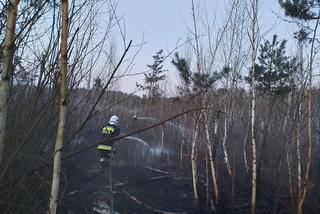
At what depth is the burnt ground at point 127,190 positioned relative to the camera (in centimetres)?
962

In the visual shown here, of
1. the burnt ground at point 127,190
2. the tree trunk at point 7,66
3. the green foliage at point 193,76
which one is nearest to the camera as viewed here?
the tree trunk at point 7,66

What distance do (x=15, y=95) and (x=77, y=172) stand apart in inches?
328

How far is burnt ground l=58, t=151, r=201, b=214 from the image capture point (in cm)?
962

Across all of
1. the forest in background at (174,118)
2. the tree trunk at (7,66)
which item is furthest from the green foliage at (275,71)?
the tree trunk at (7,66)

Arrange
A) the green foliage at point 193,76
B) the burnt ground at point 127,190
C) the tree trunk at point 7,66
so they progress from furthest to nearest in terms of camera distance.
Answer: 1. the green foliage at point 193,76
2. the burnt ground at point 127,190
3. the tree trunk at point 7,66

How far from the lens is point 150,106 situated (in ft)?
91.5

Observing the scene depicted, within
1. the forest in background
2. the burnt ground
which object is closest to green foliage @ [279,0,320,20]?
the forest in background

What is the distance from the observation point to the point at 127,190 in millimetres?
11258

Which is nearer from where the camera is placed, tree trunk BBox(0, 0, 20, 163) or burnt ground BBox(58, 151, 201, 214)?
tree trunk BBox(0, 0, 20, 163)

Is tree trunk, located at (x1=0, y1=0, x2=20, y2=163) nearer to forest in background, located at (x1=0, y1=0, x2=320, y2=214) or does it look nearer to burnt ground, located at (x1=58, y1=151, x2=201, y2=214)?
forest in background, located at (x1=0, y1=0, x2=320, y2=214)

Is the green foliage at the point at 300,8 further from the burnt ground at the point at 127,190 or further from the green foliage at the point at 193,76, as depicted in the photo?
the burnt ground at the point at 127,190

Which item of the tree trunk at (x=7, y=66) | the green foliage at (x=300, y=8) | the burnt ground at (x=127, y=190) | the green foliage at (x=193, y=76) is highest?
the green foliage at (x=300, y=8)

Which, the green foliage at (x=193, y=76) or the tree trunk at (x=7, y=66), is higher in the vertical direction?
the green foliage at (x=193, y=76)

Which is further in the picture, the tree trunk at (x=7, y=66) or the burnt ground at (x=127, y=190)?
the burnt ground at (x=127, y=190)
